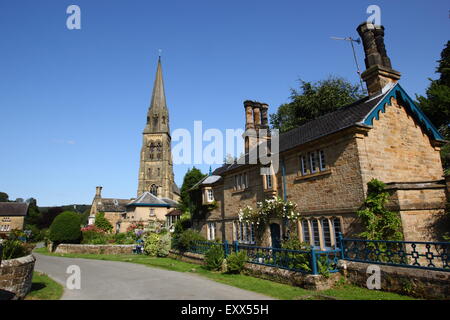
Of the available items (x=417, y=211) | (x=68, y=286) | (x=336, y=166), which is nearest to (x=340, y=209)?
(x=336, y=166)

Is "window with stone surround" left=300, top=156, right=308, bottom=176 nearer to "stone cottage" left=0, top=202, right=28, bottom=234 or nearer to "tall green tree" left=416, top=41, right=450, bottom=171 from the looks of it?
"tall green tree" left=416, top=41, right=450, bottom=171

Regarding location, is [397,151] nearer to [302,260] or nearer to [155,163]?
[302,260]

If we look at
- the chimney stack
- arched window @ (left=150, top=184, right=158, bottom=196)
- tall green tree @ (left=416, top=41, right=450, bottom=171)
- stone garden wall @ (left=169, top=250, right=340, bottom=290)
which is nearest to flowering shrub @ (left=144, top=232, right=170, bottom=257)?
stone garden wall @ (left=169, top=250, right=340, bottom=290)

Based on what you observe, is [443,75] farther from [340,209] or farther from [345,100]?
[340,209]

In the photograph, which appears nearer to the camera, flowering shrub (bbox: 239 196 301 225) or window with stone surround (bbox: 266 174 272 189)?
flowering shrub (bbox: 239 196 301 225)

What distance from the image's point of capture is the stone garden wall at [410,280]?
7.85 meters

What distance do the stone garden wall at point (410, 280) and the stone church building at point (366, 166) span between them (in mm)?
2141

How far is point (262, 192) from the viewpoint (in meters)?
18.1

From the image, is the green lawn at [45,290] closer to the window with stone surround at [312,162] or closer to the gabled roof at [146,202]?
the window with stone surround at [312,162]

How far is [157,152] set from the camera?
77.1 meters

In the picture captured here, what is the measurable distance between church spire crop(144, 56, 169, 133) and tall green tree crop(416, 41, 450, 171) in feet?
214

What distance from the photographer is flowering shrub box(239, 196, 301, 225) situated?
49.6 feet
